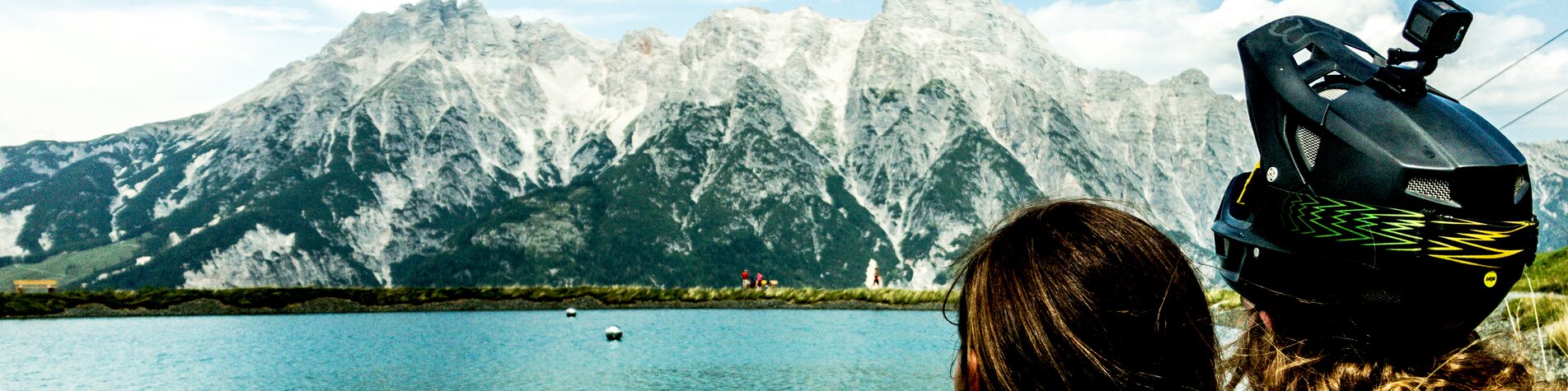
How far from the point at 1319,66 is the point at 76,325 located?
53.9 meters

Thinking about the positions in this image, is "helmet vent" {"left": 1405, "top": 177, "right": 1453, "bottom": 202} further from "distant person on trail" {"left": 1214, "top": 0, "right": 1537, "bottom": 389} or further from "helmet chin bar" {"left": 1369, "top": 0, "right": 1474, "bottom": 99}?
"helmet chin bar" {"left": 1369, "top": 0, "right": 1474, "bottom": 99}

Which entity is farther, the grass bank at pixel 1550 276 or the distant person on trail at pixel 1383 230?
the grass bank at pixel 1550 276

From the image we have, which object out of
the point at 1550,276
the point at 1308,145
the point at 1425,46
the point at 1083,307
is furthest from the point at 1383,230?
the point at 1550,276

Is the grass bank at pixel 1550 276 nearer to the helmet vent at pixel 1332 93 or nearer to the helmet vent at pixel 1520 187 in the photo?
the helmet vent at pixel 1520 187

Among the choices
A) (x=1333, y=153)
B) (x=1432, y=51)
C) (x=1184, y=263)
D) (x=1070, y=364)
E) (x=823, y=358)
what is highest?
(x=1432, y=51)

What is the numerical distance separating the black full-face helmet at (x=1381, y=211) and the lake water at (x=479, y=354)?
55.4 feet

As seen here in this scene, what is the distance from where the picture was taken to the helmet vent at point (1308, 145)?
237cm

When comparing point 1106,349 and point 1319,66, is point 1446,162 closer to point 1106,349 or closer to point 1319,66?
point 1319,66

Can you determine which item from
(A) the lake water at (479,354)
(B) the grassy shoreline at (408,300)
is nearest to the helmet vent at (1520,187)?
(A) the lake water at (479,354)

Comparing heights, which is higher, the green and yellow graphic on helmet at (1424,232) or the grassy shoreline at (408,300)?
the green and yellow graphic on helmet at (1424,232)

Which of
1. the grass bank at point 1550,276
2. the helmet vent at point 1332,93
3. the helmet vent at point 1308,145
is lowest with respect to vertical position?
the grass bank at point 1550,276

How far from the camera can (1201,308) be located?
72.1 inches

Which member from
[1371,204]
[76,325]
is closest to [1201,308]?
[1371,204]

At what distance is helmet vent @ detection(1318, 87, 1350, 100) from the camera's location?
2373mm
